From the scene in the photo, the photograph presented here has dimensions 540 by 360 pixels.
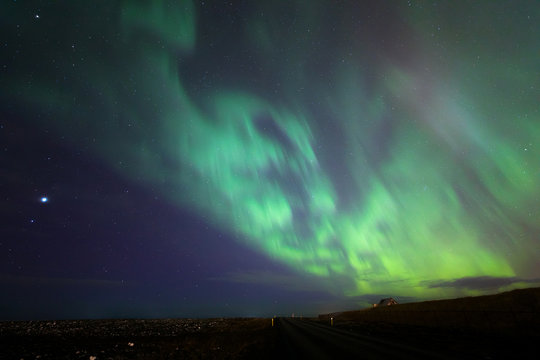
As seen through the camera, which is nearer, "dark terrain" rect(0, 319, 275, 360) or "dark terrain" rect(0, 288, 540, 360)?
"dark terrain" rect(0, 288, 540, 360)

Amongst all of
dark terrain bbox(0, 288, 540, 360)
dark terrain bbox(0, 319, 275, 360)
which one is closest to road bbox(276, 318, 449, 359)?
dark terrain bbox(0, 288, 540, 360)

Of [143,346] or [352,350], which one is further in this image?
[143,346]

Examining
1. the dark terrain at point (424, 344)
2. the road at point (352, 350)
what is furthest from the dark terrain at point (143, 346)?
the road at point (352, 350)

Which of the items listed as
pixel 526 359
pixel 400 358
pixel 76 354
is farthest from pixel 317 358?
pixel 76 354

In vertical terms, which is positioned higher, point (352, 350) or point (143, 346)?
point (352, 350)

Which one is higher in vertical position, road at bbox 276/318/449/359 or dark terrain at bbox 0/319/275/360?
road at bbox 276/318/449/359

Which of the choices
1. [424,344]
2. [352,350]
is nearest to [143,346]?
[352,350]

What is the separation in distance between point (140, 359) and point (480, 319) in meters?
25.9

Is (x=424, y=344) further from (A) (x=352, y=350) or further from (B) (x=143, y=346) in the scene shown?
(B) (x=143, y=346)

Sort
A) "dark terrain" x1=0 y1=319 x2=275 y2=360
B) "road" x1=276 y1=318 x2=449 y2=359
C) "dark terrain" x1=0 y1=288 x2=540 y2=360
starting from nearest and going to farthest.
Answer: "road" x1=276 y1=318 x2=449 y2=359, "dark terrain" x1=0 y1=288 x2=540 y2=360, "dark terrain" x1=0 y1=319 x2=275 y2=360

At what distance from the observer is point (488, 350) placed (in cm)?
1341

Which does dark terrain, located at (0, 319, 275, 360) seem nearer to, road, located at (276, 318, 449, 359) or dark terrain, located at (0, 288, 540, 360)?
dark terrain, located at (0, 288, 540, 360)

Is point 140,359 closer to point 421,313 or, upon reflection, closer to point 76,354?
point 76,354

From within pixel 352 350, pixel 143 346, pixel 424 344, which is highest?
pixel 352 350
